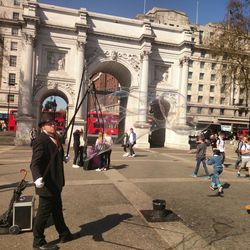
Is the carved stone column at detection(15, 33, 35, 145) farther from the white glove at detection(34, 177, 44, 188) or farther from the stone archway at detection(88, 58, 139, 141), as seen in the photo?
the white glove at detection(34, 177, 44, 188)

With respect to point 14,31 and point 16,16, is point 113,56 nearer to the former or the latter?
point 14,31

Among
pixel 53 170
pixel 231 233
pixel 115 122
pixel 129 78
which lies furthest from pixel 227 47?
pixel 53 170

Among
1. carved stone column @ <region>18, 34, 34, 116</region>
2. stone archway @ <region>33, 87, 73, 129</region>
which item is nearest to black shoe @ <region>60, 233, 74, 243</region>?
carved stone column @ <region>18, 34, 34, 116</region>

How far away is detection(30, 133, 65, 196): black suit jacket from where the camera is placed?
504 centimetres

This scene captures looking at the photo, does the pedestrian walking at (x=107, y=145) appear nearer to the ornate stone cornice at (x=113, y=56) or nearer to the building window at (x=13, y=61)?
the ornate stone cornice at (x=113, y=56)

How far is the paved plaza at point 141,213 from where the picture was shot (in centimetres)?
564

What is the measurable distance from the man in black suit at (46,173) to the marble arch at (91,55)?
68.5 ft

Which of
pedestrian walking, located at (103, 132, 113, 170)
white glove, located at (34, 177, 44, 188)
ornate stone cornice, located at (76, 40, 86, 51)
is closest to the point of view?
white glove, located at (34, 177, 44, 188)

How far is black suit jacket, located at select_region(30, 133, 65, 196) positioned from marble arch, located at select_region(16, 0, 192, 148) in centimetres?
2096

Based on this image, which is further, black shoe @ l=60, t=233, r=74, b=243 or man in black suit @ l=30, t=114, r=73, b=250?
black shoe @ l=60, t=233, r=74, b=243

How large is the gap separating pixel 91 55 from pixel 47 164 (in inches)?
1030

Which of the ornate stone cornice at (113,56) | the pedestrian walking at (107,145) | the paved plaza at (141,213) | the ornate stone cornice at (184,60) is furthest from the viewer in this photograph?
the ornate stone cornice at (184,60)

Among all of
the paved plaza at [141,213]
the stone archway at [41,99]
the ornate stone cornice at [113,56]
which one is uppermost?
the ornate stone cornice at [113,56]

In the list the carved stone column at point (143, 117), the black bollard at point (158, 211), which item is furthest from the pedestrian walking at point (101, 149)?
the carved stone column at point (143, 117)
